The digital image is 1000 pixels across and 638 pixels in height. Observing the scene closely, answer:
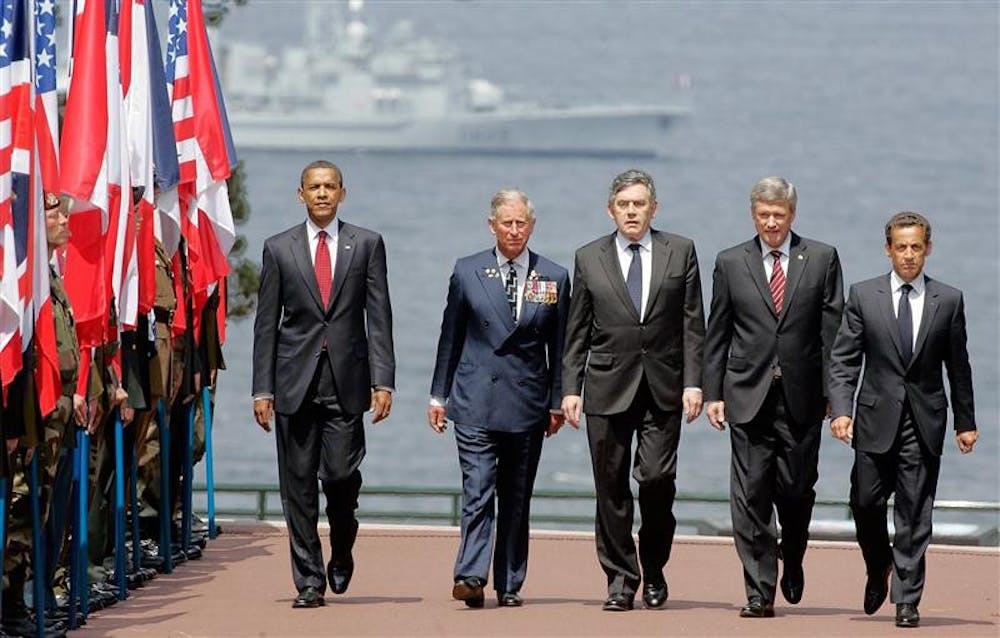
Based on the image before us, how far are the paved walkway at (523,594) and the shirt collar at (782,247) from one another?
5.77 feet

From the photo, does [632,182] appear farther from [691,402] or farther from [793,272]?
[691,402]

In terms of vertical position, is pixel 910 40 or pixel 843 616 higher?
pixel 910 40

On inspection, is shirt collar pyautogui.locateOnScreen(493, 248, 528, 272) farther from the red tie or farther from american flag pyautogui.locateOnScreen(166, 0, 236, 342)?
american flag pyautogui.locateOnScreen(166, 0, 236, 342)

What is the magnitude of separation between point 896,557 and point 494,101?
376 feet

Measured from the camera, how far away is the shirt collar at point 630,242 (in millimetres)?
14141

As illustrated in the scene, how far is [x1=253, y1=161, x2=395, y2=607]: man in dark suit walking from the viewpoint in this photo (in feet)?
46.4

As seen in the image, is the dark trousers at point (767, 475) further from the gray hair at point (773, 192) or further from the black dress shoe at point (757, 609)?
the gray hair at point (773, 192)

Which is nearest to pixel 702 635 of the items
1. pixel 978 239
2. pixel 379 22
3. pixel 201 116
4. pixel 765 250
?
pixel 765 250

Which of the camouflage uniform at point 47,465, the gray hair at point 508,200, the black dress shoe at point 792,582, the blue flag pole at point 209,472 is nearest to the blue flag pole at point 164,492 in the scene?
the blue flag pole at point 209,472

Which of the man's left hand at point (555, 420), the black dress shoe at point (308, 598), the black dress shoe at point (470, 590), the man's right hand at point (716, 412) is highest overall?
the man's right hand at point (716, 412)

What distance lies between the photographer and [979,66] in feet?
484

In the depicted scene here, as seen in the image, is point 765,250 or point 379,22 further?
point 379,22

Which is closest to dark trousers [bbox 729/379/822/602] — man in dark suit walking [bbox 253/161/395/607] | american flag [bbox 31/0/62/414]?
man in dark suit walking [bbox 253/161/395/607]

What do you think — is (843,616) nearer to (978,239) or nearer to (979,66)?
(978,239)
